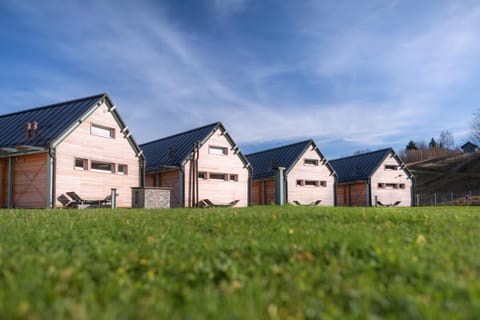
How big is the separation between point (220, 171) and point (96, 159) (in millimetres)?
8551

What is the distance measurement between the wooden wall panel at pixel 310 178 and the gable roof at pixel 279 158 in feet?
1.43

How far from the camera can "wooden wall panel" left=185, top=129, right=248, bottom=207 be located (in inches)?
938

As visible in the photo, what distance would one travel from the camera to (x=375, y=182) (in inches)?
1289

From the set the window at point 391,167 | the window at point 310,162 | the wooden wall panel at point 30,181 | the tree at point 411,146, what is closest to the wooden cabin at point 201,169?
the window at point 310,162

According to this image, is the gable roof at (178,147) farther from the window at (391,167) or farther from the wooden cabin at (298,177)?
the window at (391,167)

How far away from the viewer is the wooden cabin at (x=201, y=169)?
23.0 m

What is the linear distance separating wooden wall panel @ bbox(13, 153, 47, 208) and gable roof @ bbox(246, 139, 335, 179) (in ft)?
53.6

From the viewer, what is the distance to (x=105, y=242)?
177 inches

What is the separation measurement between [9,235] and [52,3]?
30.2ft

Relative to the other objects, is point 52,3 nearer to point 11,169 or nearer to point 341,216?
point 11,169

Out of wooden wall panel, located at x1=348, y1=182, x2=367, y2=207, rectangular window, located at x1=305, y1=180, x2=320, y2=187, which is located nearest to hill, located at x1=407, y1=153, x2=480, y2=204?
wooden wall panel, located at x1=348, y1=182, x2=367, y2=207

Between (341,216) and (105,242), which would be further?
(341,216)

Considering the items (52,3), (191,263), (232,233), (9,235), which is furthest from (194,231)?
(52,3)

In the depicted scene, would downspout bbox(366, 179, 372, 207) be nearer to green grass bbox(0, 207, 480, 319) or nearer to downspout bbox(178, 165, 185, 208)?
downspout bbox(178, 165, 185, 208)
